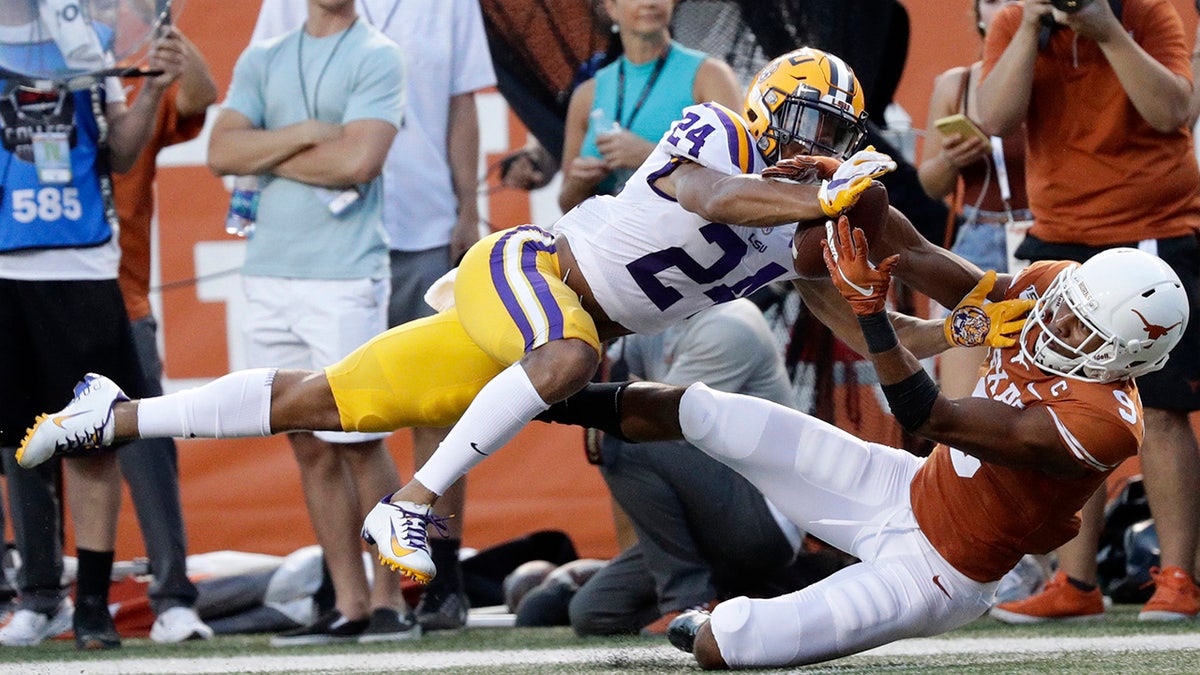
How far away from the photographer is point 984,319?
3.75m

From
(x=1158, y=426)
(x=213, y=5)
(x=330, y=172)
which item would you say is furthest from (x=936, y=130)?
(x=213, y=5)

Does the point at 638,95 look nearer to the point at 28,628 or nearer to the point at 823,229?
the point at 823,229

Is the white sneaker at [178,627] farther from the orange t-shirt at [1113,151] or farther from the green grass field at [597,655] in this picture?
the orange t-shirt at [1113,151]

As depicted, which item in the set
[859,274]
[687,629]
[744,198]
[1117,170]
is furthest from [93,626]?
[1117,170]

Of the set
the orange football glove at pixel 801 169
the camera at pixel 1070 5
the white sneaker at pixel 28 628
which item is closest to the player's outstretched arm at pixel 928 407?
the orange football glove at pixel 801 169

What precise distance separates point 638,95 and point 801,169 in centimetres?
169

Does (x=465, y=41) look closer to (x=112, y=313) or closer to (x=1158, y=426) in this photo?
(x=112, y=313)

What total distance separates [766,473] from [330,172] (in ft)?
5.85

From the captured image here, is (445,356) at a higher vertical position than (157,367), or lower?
higher

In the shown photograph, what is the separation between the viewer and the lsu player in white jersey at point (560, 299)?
12.1ft

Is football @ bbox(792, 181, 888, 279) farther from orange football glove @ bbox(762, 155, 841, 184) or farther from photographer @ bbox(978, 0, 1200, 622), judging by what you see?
photographer @ bbox(978, 0, 1200, 622)

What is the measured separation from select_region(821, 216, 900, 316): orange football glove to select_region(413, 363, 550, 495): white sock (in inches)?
30.1

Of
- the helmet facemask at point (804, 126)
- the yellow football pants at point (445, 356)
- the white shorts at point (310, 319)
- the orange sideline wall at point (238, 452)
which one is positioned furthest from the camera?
the orange sideline wall at point (238, 452)

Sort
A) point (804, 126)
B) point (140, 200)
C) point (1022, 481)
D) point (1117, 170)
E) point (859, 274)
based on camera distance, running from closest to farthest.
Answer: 1. point (859, 274)
2. point (1022, 481)
3. point (804, 126)
4. point (1117, 170)
5. point (140, 200)
